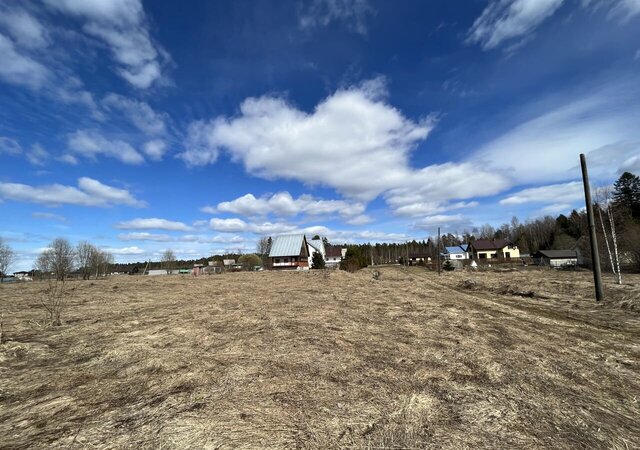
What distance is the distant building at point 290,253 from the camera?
61.2 meters

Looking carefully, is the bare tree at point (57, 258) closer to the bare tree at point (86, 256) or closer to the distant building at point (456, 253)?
the bare tree at point (86, 256)

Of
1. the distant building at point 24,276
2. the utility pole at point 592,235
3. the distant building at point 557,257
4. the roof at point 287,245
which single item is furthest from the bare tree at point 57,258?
the distant building at point 557,257

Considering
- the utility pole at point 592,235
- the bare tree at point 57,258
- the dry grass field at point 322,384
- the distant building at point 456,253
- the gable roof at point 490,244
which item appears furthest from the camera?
the distant building at point 456,253

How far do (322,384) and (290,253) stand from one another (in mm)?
57341

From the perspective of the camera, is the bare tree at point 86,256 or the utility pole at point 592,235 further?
the bare tree at point 86,256

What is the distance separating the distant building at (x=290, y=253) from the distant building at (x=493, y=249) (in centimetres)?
5077

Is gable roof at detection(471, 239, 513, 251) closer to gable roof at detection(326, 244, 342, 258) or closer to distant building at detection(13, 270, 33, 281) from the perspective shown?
gable roof at detection(326, 244, 342, 258)

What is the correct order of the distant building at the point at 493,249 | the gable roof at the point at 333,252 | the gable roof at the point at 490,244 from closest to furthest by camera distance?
the distant building at the point at 493,249, the gable roof at the point at 490,244, the gable roof at the point at 333,252

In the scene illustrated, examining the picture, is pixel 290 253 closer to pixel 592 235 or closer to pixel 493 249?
pixel 592 235

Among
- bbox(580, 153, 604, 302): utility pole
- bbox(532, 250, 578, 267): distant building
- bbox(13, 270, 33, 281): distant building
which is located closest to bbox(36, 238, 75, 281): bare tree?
bbox(13, 270, 33, 281): distant building

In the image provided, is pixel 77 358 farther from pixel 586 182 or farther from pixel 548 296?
pixel 586 182

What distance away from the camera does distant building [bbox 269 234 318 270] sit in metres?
61.2

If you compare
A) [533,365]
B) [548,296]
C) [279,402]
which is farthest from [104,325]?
[548,296]

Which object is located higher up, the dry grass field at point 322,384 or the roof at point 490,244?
the roof at point 490,244
